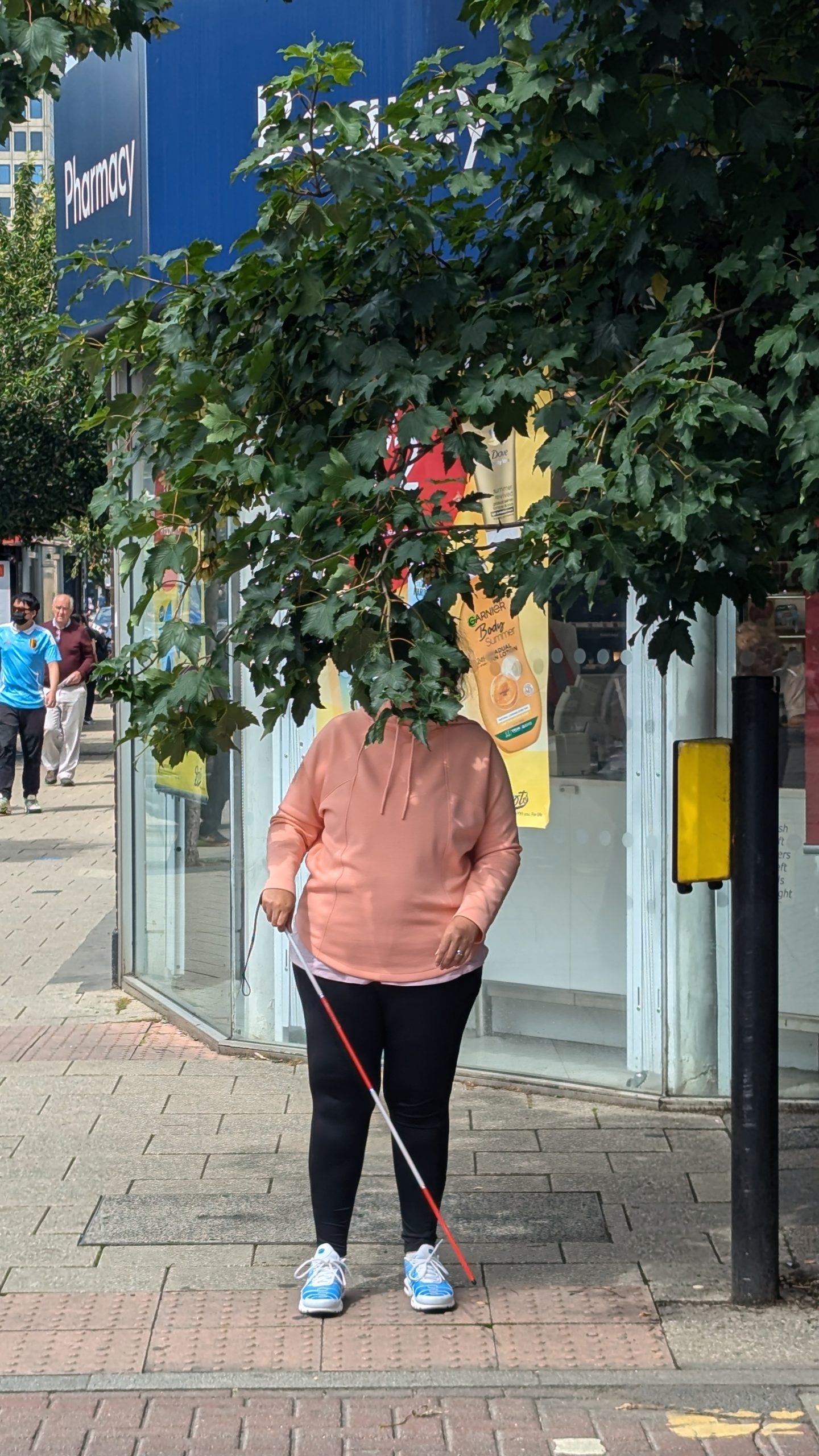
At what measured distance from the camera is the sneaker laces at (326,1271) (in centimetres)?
467

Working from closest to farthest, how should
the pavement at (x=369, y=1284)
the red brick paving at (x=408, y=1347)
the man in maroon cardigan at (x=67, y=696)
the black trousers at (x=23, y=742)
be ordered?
the pavement at (x=369, y=1284), the red brick paving at (x=408, y=1347), the black trousers at (x=23, y=742), the man in maroon cardigan at (x=67, y=696)

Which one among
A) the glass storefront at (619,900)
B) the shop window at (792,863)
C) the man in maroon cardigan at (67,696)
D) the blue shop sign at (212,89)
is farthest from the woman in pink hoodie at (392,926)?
the man in maroon cardigan at (67,696)

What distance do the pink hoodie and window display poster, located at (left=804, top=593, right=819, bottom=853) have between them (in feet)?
3.40

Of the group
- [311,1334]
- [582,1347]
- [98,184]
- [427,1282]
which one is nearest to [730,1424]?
[582,1347]

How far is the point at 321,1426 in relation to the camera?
4004 mm

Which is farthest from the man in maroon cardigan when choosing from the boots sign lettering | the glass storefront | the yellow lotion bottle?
the yellow lotion bottle

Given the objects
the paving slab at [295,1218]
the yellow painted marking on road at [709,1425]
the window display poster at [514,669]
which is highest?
the window display poster at [514,669]

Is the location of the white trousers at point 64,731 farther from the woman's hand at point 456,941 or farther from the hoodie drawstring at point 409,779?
the woman's hand at point 456,941

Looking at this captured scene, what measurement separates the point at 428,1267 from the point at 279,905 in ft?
3.22

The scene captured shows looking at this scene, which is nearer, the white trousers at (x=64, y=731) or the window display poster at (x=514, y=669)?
the window display poster at (x=514, y=669)

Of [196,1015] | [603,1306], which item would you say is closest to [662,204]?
[603,1306]

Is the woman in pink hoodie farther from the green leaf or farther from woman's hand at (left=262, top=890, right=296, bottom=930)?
the green leaf

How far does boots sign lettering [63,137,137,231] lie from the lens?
795 cm

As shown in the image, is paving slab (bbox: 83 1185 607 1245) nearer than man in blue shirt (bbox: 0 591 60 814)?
Yes
